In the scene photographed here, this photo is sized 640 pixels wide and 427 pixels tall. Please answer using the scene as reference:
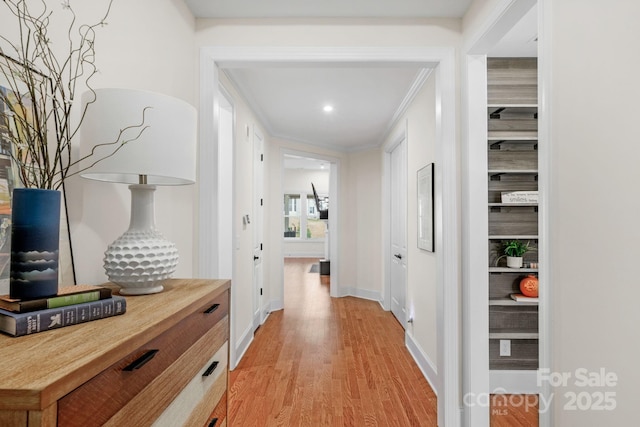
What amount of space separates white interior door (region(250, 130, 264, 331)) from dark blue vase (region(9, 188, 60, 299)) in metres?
2.93

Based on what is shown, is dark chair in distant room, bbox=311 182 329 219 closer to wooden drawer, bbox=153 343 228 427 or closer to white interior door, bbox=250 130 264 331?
white interior door, bbox=250 130 264 331

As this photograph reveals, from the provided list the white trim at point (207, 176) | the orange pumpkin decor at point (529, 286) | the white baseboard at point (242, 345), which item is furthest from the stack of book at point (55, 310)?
the orange pumpkin decor at point (529, 286)

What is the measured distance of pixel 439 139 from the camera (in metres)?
2.14

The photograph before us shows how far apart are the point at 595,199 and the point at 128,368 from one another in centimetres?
143

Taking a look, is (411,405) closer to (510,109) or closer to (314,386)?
(314,386)

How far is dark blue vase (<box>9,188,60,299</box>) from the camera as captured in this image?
2.42 ft

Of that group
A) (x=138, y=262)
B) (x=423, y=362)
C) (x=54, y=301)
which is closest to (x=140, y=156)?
(x=138, y=262)

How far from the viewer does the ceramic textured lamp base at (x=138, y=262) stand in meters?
1.02

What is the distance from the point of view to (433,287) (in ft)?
9.16

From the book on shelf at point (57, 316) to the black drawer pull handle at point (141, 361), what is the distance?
15 cm

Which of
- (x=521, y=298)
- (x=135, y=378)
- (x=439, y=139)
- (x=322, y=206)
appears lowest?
(x=521, y=298)

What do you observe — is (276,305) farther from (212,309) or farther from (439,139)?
(212,309)

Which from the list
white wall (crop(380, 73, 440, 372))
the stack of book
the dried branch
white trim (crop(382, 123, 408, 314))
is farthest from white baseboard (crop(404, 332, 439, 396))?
the dried branch

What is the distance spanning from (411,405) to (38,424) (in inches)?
96.0
